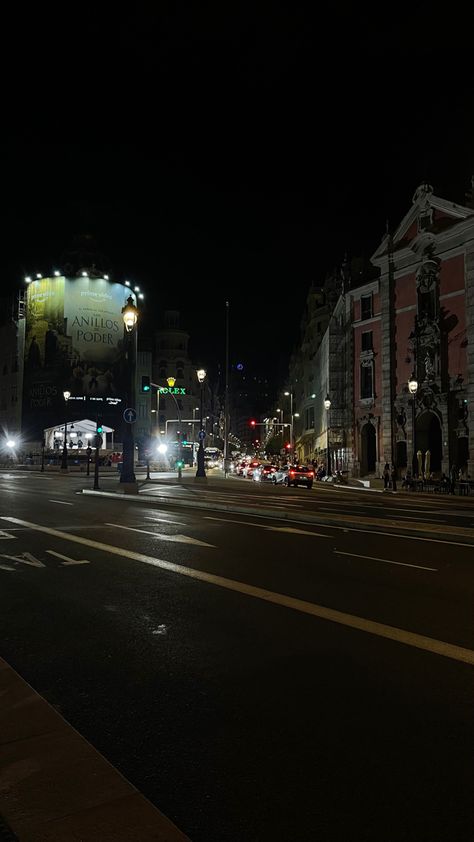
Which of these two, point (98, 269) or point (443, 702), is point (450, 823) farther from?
point (98, 269)

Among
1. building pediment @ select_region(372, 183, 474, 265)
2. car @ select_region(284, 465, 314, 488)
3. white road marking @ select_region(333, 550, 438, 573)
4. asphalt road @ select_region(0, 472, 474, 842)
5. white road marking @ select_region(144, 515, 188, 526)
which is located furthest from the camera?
car @ select_region(284, 465, 314, 488)

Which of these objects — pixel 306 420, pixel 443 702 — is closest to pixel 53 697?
pixel 443 702

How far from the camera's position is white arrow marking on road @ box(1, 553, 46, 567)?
10484 millimetres

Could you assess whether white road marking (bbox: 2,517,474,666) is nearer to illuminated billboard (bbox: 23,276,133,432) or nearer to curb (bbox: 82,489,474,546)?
curb (bbox: 82,489,474,546)

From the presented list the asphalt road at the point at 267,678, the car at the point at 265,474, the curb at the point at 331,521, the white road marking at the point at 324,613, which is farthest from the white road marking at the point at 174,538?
the car at the point at 265,474

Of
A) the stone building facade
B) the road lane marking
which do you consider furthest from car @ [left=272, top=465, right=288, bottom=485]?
the road lane marking

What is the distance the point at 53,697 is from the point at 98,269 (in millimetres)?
90463

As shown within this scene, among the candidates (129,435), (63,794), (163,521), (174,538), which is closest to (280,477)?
(129,435)

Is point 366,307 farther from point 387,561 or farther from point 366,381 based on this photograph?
point 387,561

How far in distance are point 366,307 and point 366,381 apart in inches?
245

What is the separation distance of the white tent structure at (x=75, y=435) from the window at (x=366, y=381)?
42.0 m

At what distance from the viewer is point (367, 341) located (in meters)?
51.7

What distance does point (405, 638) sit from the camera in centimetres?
626

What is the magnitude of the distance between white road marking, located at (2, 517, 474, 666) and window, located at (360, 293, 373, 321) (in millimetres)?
43471
